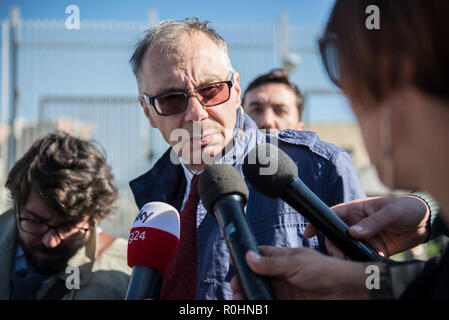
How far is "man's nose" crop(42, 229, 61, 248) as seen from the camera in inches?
104

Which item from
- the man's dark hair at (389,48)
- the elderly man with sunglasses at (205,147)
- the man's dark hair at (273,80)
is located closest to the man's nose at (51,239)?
the elderly man with sunglasses at (205,147)

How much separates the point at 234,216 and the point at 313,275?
9.9 inches

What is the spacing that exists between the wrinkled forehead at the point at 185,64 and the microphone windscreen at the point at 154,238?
618 millimetres

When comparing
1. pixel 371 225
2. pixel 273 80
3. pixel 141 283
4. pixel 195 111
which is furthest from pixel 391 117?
pixel 273 80

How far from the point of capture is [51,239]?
2664 mm

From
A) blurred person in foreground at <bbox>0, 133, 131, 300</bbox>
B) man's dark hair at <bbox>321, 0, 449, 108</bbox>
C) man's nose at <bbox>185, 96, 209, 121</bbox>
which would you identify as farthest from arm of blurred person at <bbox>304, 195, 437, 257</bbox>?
blurred person in foreground at <bbox>0, 133, 131, 300</bbox>

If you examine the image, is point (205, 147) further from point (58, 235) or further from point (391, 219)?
point (58, 235)

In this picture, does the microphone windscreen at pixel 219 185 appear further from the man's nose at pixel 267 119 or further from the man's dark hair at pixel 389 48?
the man's nose at pixel 267 119

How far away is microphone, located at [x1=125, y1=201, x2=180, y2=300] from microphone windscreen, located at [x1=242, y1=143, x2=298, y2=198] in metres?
0.42

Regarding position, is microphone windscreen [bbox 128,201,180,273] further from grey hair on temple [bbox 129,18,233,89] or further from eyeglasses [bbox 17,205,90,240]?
eyeglasses [bbox 17,205,90,240]

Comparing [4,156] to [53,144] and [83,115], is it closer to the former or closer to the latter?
[83,115]

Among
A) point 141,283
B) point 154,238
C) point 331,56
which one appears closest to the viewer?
point 331,56
